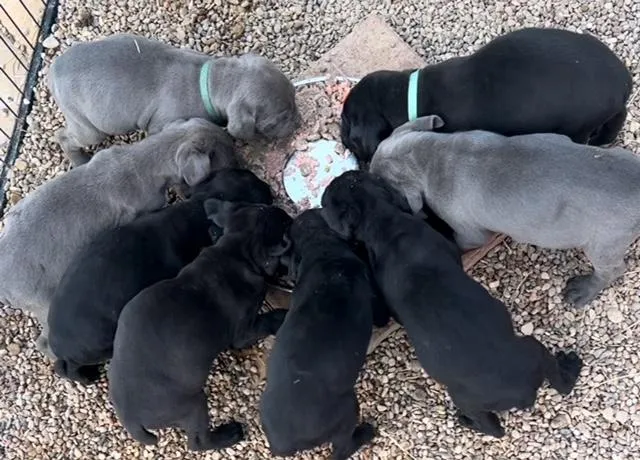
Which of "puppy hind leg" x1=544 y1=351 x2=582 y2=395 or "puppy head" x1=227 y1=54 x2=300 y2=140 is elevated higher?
"puppy head" x1=227 y1=54 x2=300 y2=140

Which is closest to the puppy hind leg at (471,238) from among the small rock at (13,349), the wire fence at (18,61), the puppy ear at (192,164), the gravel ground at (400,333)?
the gravel ground at (400,333)

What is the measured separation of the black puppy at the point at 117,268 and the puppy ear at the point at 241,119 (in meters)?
0.50

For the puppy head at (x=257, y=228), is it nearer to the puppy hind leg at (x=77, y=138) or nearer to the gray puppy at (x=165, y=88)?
the gray puppy at (x=165, y=88)

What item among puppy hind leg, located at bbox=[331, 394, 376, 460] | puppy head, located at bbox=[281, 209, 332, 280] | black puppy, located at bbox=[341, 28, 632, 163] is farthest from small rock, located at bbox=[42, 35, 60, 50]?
puppy hind leg, located at bbox=[331, 394, 376, 460]

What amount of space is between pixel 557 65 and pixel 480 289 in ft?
5.08

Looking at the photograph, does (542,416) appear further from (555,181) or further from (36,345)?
(36,345)

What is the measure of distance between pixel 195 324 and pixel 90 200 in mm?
1274

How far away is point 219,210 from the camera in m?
5.03

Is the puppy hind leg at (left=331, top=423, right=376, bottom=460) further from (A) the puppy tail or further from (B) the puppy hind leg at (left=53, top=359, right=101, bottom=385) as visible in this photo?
(B) the puppy hind leg at (left=53, top=359, right=101, bottom=385)

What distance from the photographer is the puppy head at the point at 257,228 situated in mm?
4918

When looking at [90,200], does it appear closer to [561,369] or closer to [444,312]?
[444,312]

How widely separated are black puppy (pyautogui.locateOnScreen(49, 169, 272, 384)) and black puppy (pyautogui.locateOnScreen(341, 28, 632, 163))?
1.23m

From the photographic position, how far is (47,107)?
21.3 ft

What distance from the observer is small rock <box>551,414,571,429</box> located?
16.9 feet
